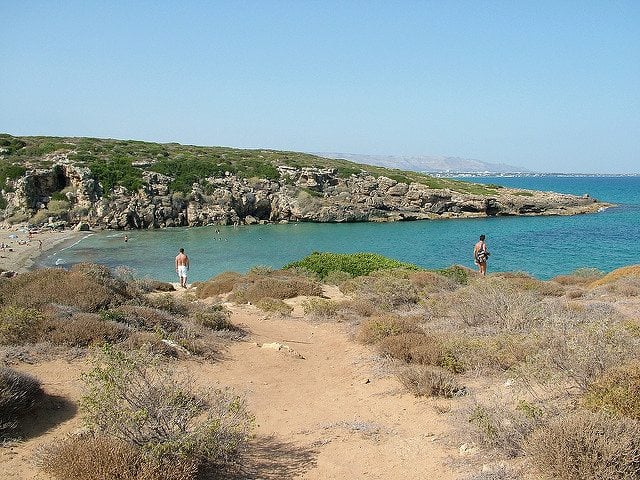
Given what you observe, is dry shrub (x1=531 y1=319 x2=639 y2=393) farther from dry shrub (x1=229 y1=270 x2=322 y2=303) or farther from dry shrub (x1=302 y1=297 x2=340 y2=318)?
dry shrub (x1=229 y1=270 x2=322 y2=303)

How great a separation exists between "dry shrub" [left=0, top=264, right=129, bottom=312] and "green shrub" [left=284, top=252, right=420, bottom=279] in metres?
11.7

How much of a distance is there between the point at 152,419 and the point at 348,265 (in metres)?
18.4

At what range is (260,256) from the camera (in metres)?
40.5

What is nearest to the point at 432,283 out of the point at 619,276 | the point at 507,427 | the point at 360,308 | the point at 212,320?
the point at 360,308

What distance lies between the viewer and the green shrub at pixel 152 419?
509 centimetres

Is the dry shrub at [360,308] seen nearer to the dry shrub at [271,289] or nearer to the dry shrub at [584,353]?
the dry shrub at [271,289]

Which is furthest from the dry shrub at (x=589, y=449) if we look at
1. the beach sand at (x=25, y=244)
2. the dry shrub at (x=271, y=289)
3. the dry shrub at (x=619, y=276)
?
the beach sand at (x=25, y=244)

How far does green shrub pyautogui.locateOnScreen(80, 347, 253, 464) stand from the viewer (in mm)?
5086

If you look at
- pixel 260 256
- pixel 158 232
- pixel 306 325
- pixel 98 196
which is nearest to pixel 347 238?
pixel 260 256

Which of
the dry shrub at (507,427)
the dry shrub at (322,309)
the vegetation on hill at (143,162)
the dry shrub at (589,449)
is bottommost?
the dry shrub at (322,309)

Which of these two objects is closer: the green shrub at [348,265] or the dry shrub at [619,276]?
the dry shrub at [619,276]

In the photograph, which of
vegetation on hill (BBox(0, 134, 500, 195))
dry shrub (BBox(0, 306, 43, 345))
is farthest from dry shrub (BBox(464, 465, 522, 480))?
vegetation on hill (BBox(0, 134, 500, 195))

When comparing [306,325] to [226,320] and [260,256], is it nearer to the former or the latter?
[226,320]

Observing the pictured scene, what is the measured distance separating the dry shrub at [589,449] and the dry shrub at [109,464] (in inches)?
138
